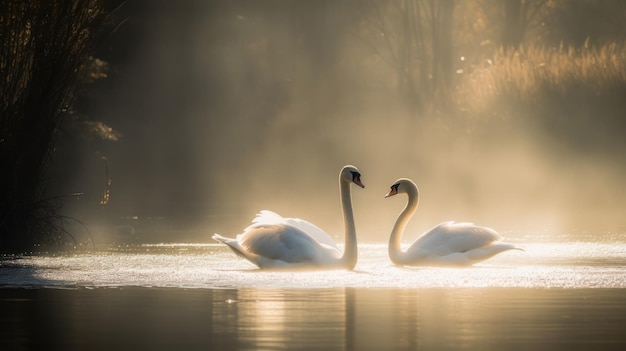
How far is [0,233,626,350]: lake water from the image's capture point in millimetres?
9375

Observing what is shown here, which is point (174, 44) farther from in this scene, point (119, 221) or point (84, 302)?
point (84, 302)

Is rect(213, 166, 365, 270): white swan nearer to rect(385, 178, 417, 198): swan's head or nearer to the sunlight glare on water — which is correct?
the sunlight glare on water

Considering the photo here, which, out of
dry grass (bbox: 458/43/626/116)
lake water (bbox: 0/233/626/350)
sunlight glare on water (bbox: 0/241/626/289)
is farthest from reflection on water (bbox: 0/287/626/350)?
dry grass (bbox: 458/43/626/116)

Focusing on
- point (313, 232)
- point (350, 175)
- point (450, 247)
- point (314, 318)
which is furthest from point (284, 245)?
point (314, 318)

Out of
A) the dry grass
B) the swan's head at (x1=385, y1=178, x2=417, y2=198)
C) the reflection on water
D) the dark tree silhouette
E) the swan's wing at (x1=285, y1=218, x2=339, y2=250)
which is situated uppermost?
the dry grass

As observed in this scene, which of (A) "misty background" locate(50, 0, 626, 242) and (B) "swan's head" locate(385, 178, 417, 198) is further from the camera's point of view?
(A) "misty background" locate(50, 0, 626, 242)

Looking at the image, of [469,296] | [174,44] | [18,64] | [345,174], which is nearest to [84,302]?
[469,296]

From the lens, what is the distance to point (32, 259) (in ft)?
51.7

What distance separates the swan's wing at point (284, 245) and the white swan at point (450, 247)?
874 millimetres

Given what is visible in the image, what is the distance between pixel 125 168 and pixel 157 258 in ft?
90.3

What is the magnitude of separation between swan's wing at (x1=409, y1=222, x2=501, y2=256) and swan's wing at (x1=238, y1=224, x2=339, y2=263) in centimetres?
109

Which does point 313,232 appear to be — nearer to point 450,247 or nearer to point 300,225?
point 300,225

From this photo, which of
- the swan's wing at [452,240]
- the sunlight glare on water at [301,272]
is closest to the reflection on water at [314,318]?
the sunlight glare on water at [301,272]

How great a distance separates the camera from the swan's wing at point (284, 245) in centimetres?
1515
